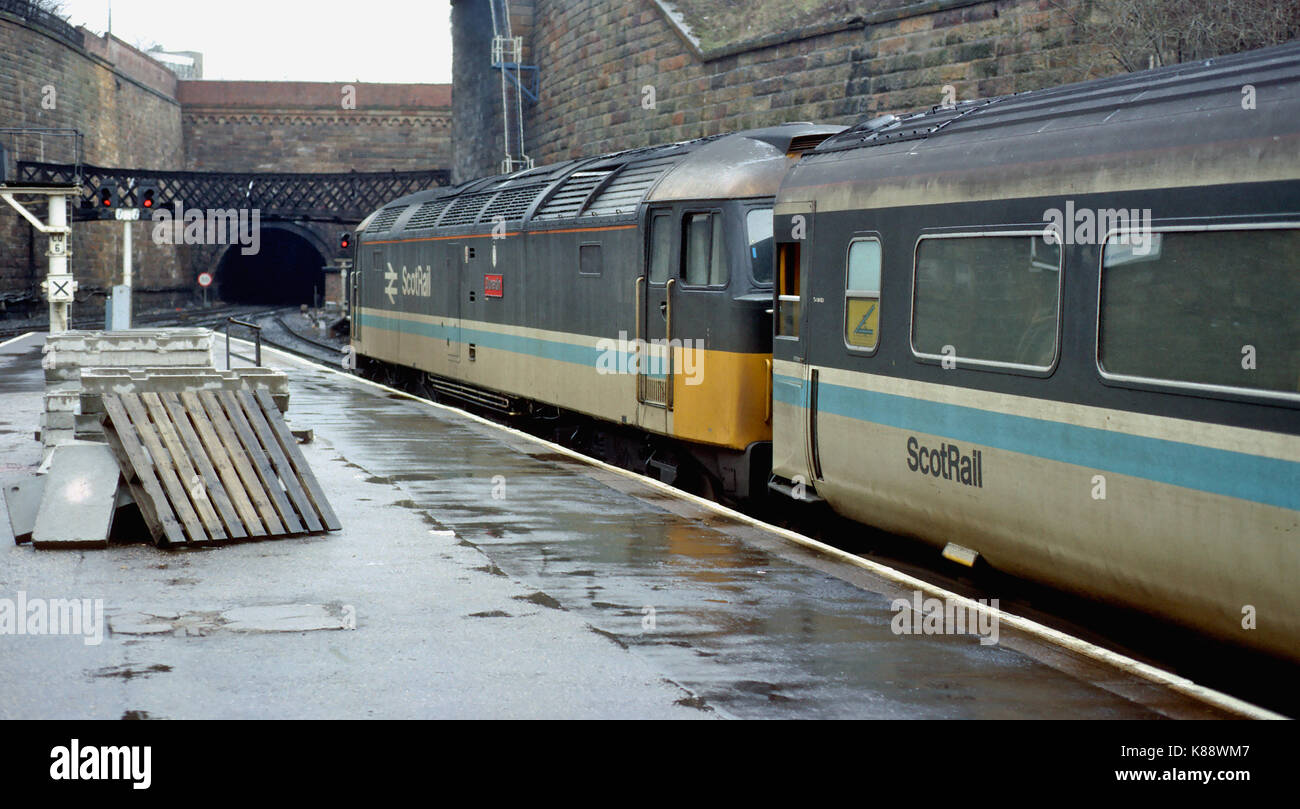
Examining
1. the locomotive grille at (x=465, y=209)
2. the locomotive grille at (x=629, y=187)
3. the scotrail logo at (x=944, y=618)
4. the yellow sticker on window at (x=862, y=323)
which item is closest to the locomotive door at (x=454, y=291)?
the locomotive grille at (x=465, y=209)

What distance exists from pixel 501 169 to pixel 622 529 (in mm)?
33910

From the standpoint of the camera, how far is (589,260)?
546 inches

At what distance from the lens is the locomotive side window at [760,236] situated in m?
11.3

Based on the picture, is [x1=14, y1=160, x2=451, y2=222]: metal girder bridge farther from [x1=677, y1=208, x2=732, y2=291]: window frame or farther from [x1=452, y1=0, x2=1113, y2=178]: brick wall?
[x1=677, y1=208, x2=732, y2=291]: window frame

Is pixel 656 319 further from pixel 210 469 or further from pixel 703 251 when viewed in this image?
pixel 210 469

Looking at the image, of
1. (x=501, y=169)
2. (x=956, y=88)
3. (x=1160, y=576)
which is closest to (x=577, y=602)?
(x=1160, y=576)

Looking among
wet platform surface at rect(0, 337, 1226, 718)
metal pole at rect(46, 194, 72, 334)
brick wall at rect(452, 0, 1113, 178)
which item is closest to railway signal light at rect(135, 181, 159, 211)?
metal pole at rect(46, 194, 72, 334)

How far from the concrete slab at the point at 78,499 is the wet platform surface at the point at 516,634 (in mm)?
168

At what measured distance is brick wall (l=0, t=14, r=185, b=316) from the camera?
50.2 metres

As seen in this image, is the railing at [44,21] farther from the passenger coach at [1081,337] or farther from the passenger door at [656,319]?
the passenger coach at [1081,337]

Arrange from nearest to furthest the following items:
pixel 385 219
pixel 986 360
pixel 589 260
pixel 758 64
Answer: pixel 986 360
pixel 589 260
pixel 385 219
pixel 758 64

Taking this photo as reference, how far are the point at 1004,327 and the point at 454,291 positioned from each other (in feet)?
40.2

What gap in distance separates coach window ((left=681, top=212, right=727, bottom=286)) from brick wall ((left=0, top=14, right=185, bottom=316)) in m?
43.5


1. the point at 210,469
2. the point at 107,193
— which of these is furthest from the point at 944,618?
the point at 107,193
